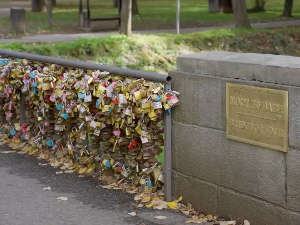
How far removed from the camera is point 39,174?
7.70m

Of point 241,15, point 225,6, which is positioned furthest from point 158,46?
point 225,6

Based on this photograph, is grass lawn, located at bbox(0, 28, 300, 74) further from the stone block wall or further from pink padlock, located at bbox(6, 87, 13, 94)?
the stone block wall

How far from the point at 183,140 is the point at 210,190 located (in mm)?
532

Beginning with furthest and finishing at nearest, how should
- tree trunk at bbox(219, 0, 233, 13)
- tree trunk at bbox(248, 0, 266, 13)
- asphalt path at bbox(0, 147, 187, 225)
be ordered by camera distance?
tree trunk at bbox(248, 0, 266, 13) < tree trunk at bbox(219, 0, 233, 13) < asphalt path at bbox(0, 147, 187, 225)

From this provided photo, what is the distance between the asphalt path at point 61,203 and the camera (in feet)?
19.8

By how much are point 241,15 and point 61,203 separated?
19609mm

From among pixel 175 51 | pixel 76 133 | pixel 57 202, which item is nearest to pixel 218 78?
pixel 57 202

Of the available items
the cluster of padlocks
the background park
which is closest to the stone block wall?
the cluster of padlocks

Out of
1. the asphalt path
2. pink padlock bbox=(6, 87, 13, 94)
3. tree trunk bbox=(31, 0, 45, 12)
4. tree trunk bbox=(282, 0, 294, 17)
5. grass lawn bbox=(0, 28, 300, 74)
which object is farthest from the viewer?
tree trunk bbox=(31, 0, 45, 12)

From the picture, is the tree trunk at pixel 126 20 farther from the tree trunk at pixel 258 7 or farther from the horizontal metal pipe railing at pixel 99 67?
the tree trunk at pixel 258 7

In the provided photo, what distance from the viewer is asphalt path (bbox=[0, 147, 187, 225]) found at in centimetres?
602

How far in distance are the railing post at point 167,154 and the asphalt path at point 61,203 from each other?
11.6 inches

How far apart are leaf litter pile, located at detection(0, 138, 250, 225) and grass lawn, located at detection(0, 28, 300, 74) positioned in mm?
7917

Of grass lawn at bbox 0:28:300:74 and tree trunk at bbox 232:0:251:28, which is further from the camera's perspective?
tree trunk at bbox 232:0:251:28
